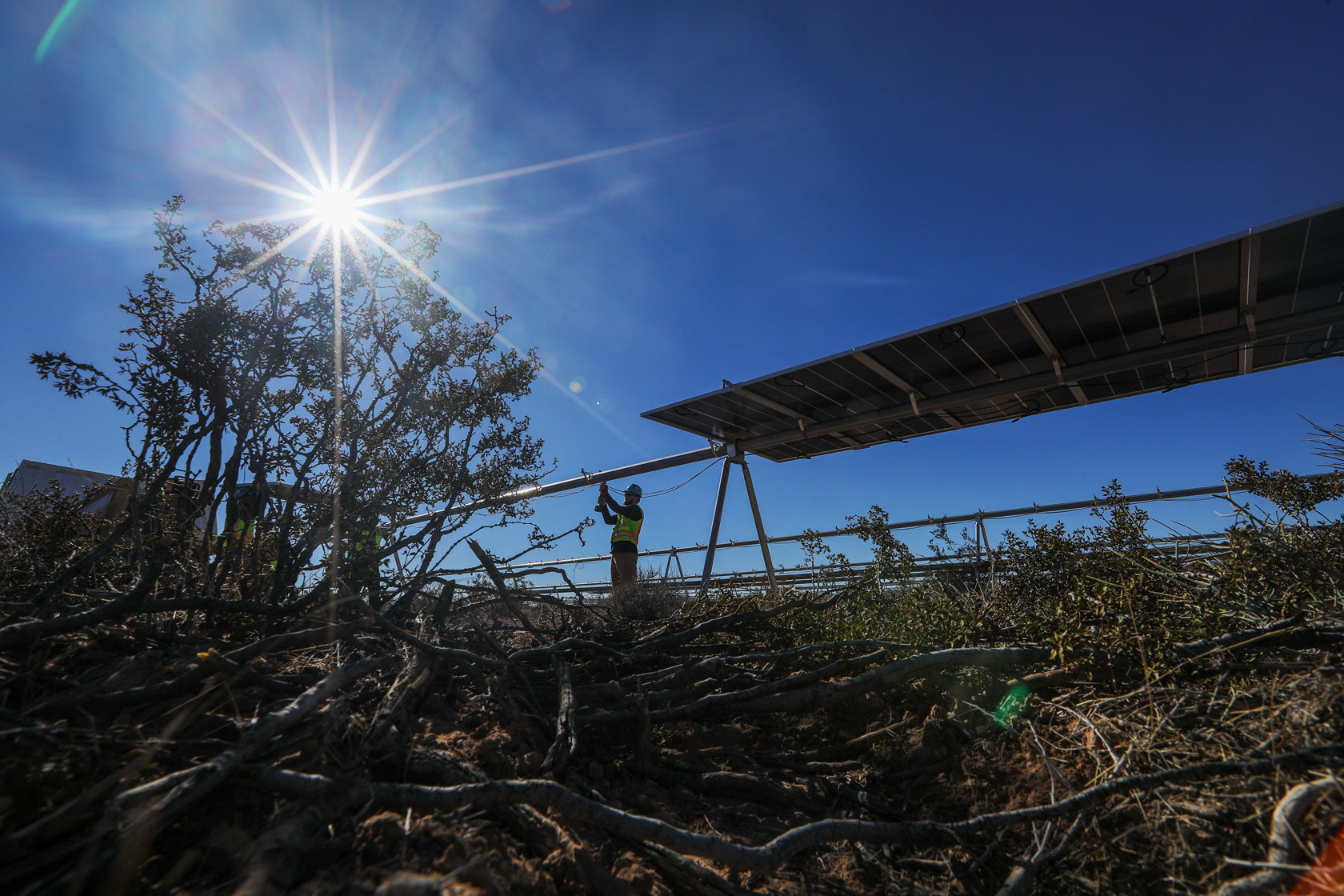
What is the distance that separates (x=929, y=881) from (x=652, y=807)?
0.96 m

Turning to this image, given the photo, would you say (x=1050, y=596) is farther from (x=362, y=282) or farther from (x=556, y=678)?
(x=362, y=282)

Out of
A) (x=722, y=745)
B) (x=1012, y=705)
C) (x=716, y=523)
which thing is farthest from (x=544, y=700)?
(x=716, y=523)

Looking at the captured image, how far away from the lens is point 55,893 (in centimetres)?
111

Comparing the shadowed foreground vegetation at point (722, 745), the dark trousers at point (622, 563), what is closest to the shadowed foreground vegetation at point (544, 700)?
the shadowed foreground vegetation at point (722, 745)

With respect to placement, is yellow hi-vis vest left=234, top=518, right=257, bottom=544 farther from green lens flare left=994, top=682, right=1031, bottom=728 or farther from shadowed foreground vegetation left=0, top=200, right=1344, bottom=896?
green lens flare left=994, top=682, right=1031, bottom=728

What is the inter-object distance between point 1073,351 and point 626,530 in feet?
21.2

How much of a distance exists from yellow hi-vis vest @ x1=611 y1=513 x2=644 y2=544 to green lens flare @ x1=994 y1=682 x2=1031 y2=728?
22.9 feet

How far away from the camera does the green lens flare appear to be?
8.30ft

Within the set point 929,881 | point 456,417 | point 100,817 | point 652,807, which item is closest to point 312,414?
point 456,417

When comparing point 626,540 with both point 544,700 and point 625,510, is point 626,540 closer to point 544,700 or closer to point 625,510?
point 625,510

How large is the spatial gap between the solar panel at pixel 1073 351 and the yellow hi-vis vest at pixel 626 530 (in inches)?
71.7

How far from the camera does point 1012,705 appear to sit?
8.55ft

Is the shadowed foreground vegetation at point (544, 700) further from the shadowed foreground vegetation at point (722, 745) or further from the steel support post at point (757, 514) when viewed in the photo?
the steel support post at point (757, 514)

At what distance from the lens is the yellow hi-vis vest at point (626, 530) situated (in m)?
9.29
